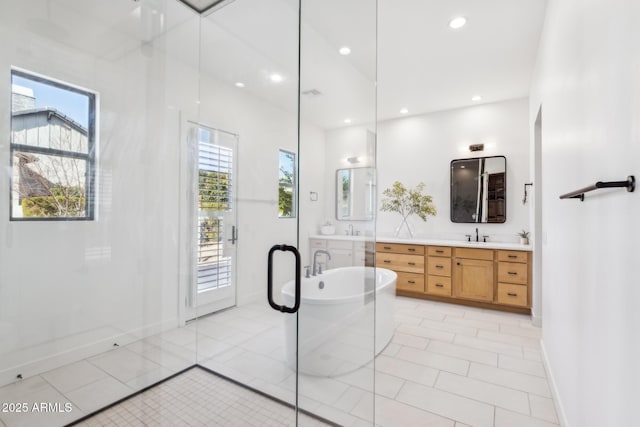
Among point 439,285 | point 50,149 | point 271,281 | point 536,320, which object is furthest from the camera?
point 439,285

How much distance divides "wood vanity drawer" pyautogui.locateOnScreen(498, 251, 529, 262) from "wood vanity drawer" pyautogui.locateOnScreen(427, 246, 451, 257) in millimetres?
624

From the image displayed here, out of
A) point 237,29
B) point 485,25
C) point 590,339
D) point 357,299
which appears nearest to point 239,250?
point 357,299

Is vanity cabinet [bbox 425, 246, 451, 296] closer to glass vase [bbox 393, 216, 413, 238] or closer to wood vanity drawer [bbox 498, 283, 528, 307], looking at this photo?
wood vanity drawer [bbox 498, 283, 528, 307]

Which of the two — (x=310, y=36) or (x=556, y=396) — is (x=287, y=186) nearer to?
(x=310, y=36)

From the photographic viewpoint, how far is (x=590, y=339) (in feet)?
4.10

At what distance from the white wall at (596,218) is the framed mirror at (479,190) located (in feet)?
8.62

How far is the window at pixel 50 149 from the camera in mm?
1546

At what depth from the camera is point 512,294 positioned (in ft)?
12.6

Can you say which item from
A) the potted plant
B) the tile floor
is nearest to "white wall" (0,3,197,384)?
the tile floor

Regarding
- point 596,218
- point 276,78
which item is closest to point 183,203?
point 276,78

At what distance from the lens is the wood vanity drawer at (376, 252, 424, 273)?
14.7ft

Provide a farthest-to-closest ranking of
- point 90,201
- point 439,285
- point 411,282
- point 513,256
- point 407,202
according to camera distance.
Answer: point 407,202 < point 411,282 < point 439,285 < point 513,256 < point 90,201

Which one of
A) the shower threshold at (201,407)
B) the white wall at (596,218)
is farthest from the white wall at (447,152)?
the shower threshold at (201,407)

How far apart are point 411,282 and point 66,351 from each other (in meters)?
3.92
